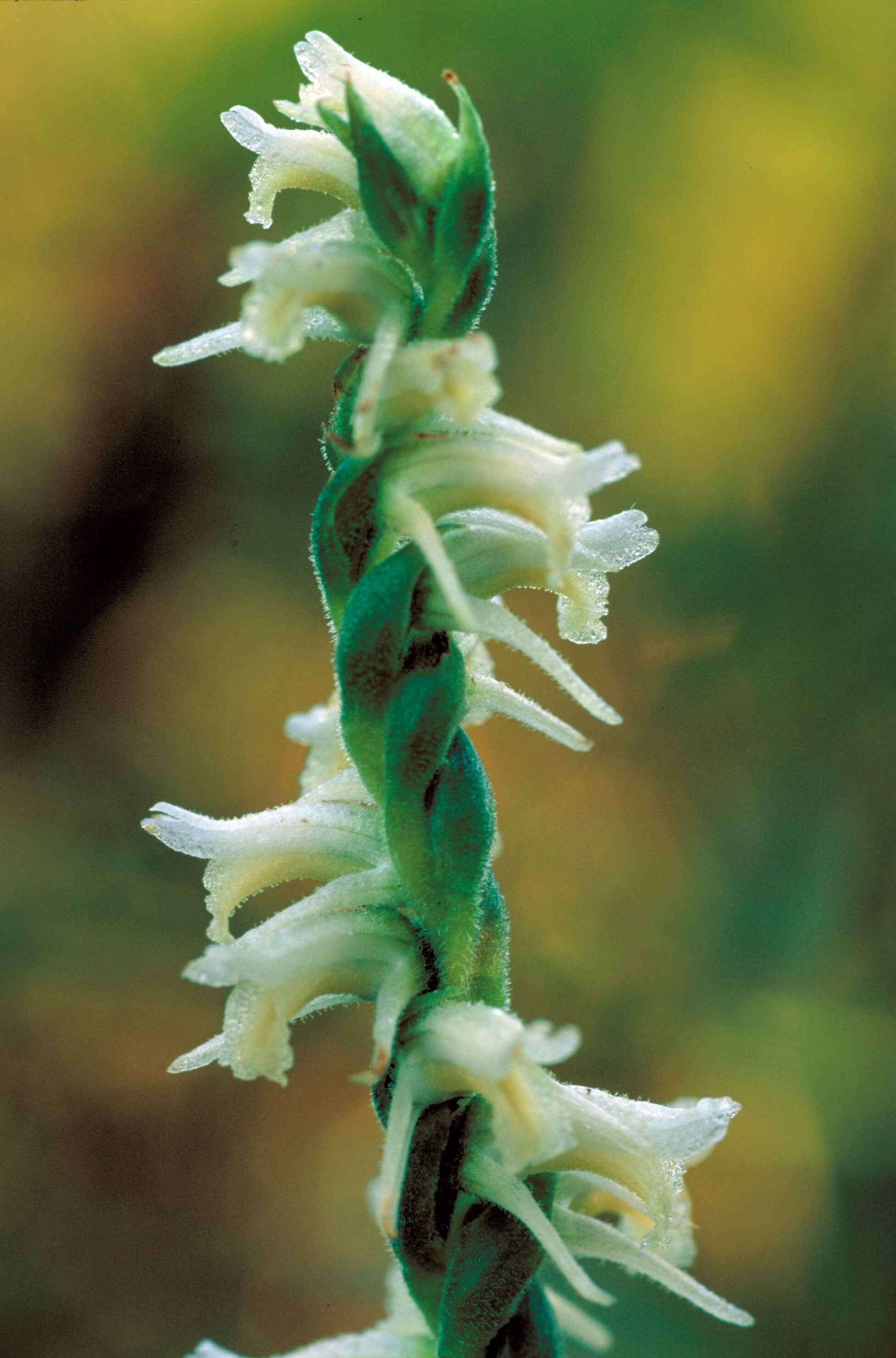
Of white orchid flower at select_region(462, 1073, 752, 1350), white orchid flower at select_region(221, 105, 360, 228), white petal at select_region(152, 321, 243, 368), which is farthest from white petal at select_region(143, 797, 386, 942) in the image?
white orchid flower at select_region(221, 105, 360, 228)

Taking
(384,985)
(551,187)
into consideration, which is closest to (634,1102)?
A: (384,985)

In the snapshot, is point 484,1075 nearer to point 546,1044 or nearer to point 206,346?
point 546,1044

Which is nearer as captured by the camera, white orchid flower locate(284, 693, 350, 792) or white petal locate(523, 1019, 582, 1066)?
white petal locate(523, 1019, 582, 1066)

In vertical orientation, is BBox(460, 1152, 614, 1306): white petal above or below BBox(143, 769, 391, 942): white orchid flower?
below

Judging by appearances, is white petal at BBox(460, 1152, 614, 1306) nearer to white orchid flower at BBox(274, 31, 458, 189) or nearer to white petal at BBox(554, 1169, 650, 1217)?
white petal at BBox(554, 1169, 650, 1217)

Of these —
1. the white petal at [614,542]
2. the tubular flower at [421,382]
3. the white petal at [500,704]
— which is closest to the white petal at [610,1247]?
the white petal at [500,704]

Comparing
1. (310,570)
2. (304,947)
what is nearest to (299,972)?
(304,947)

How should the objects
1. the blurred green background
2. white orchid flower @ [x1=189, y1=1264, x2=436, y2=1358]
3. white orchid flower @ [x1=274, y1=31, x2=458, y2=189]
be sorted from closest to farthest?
1. white orchid flower @ [x1=274, y1=31, x2=458, y2=189]
2. white orchid flower @ [x1=189, y1=1264, x2=436, y2=1358]
3. the blurred green background

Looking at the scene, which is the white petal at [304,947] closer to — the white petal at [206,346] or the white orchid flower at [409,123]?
the white petal at [206,346]
